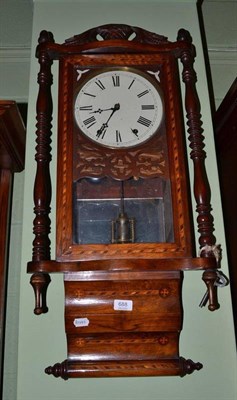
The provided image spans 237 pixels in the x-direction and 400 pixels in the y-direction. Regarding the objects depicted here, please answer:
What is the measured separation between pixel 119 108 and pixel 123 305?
480 millimetres

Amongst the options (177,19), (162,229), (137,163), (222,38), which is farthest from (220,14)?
(162,229)

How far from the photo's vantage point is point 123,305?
3.11 feet

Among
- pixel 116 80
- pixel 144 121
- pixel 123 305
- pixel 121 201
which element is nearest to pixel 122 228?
pixel 121 201

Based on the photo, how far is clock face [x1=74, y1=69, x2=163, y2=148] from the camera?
3.45 ft

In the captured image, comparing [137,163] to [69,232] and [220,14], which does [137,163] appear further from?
[220,14]

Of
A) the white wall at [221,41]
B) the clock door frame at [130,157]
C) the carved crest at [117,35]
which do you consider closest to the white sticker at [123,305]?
the clock door frame at [130,157]

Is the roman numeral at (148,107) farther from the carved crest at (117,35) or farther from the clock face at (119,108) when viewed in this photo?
the carved crest at (117,35)

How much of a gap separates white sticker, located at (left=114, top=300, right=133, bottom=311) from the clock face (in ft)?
1.19

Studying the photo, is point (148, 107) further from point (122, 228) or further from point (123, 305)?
point (123, 305)

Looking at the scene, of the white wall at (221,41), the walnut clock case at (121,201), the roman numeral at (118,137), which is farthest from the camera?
the white wall at (221,41)

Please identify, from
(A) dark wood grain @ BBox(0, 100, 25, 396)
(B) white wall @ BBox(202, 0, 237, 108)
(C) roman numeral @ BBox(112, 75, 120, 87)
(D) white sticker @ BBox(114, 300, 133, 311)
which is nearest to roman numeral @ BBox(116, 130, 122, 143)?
(C) roman numeral @ BBox(112, 75, 120, 87)

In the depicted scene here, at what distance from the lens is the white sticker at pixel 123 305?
95 centimetres

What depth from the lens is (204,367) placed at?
3.19 ft

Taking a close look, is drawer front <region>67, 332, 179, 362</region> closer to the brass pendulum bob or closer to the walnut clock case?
the walnut clock case
